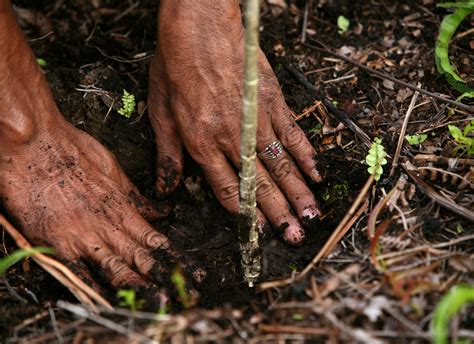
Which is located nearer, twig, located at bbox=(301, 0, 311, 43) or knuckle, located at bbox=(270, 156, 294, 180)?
knuckle, located at bbox=(270, 156, 294, 180)

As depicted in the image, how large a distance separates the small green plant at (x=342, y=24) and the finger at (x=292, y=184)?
1.12m

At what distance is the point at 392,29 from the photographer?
3422 mm

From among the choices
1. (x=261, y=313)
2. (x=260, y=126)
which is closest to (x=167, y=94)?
(x=260, y=126)

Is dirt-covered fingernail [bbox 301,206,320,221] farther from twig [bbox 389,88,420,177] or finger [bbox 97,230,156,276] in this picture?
finger [bbox 97,230,156,276]

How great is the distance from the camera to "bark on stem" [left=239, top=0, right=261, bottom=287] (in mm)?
1720

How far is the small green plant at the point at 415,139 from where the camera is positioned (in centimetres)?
265

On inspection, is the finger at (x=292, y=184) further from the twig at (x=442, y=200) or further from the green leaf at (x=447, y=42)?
the green leaf at (x=447, y=42)

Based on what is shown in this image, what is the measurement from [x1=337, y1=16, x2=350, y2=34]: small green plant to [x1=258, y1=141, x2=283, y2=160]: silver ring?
1.12 metres

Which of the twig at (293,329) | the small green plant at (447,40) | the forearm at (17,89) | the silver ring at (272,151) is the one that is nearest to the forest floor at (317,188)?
the twig at (293,329)

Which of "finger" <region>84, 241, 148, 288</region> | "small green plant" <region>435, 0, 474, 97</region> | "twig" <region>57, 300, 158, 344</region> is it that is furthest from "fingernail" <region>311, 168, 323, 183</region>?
"twig" <region>57, 300, 158, 344</region>

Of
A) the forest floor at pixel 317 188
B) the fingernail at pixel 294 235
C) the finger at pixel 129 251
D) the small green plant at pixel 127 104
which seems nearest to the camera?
the forest floor at pixel 317 188

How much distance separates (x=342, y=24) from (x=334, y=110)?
33.1 inches

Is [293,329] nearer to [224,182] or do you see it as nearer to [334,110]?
[224,182]

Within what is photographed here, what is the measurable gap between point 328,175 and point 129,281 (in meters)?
1.10
